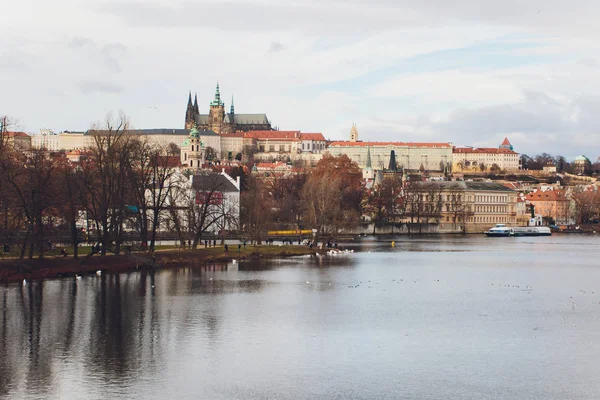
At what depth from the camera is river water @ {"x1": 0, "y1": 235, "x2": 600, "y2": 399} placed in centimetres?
2316

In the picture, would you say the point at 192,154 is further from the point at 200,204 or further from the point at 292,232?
the point at 200,204

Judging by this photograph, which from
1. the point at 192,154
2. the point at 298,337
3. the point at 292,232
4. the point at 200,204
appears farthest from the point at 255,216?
the point at 192,154

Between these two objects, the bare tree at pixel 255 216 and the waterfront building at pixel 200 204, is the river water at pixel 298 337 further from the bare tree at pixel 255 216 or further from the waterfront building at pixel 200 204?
the bare tree at pixel 255 216

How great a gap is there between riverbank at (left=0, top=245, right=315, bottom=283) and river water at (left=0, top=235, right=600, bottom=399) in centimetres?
188

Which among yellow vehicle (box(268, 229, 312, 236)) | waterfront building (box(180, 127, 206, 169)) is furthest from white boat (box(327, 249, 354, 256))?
waterfront building (box(180, 127, 206, 169))

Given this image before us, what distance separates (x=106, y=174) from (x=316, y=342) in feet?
85.6

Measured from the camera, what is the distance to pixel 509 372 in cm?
2497

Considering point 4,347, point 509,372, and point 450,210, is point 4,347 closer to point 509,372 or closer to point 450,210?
point 509,372

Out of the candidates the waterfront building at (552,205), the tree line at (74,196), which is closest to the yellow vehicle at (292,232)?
the tree line at (74,196)

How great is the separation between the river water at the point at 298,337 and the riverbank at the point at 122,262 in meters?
1.88

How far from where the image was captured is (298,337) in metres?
29.6

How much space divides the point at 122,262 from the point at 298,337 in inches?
904

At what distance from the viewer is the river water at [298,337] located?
23.2 m

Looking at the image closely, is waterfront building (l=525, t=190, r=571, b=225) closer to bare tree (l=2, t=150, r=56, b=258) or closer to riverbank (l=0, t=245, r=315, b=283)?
riverbank (l=0, t=245, r=315, b=283)
